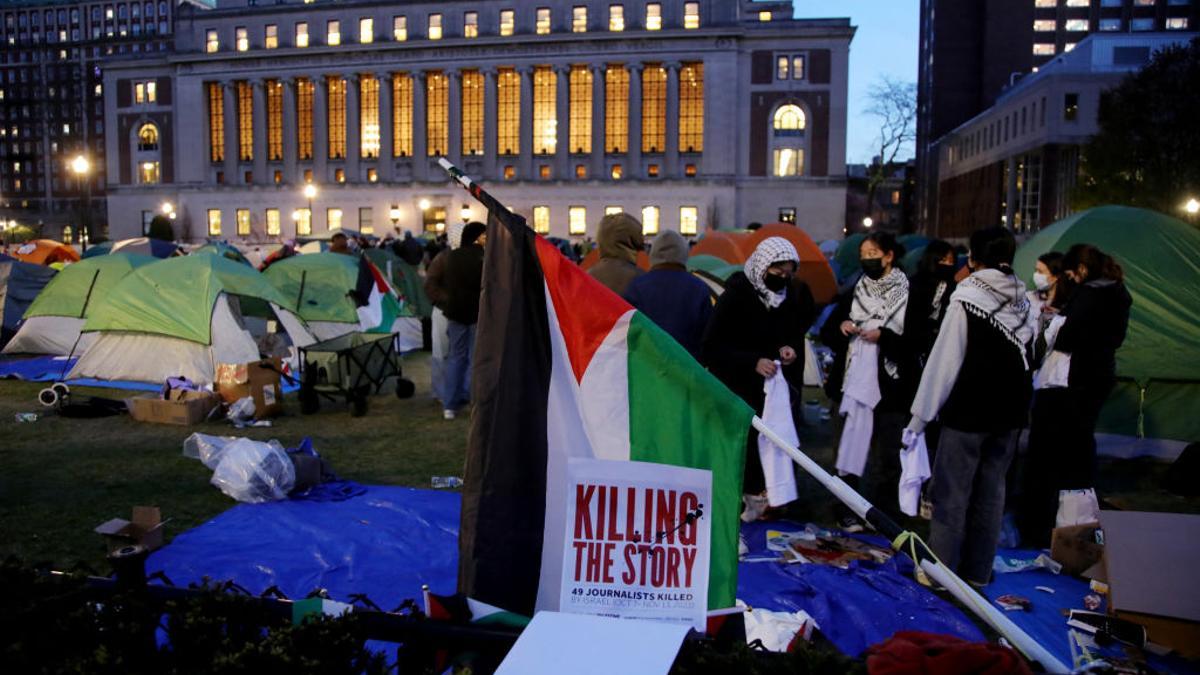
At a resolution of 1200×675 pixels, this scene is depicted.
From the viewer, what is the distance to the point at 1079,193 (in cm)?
3434

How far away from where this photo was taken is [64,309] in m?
13.3

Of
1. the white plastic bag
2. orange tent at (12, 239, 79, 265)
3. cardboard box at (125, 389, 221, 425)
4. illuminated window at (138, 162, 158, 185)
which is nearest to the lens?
the white plastic bag

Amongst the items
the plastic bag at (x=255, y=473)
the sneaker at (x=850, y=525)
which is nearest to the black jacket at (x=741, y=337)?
the sneaker at (x=850, y=525)

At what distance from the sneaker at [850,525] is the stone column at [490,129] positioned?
53354 mm

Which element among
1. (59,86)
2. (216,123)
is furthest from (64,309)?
(59,86)

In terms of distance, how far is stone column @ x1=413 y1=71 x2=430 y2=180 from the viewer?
57812mm

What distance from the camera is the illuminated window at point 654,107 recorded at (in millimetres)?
55625

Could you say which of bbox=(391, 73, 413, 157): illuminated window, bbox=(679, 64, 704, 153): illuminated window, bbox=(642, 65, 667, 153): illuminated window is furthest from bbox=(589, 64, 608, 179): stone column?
bbox=(391, 73, 413, 157): illuminated window

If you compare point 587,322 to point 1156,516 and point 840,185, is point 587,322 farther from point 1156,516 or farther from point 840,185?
point 840,185

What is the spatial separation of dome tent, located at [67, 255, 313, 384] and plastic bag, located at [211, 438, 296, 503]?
15.8 feet

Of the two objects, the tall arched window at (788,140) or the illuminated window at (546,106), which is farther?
the illuminated window at (546,106)

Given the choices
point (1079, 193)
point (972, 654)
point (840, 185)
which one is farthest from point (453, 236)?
point (840, 185)

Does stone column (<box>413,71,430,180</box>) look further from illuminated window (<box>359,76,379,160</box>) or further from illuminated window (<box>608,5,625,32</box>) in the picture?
illuminated window (<box>608,5,625,32</box>)

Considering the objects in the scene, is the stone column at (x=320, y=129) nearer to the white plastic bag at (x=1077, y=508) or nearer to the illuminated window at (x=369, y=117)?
the illuminated window at (x=369, y=117)
